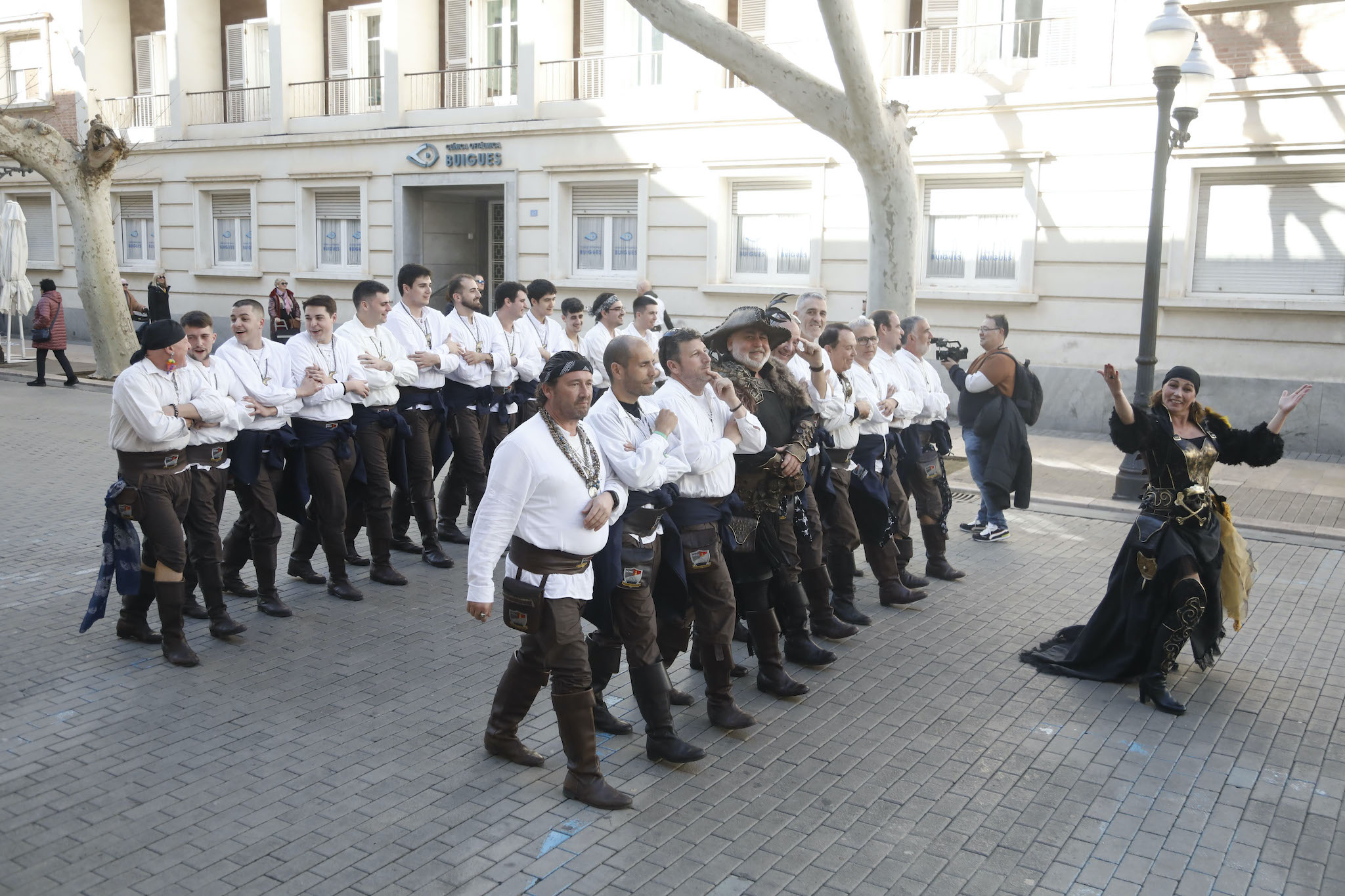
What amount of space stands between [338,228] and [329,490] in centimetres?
1736

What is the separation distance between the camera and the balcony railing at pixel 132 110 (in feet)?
87.6

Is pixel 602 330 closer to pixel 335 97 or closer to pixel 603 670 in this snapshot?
pixel 603 670

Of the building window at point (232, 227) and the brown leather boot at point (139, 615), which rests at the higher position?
the building window at point (232, 227)

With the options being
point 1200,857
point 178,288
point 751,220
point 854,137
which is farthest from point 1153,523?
point 178,288

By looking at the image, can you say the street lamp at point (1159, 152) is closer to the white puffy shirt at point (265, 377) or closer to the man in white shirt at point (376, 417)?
the man in white shirt at point (376, 417)

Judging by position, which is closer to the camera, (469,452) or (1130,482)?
(469,452)

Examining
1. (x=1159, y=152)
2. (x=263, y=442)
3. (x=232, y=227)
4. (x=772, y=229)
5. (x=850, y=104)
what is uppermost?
(x=850, y=104)

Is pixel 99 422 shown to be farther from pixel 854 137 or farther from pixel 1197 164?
pixel 1197 164

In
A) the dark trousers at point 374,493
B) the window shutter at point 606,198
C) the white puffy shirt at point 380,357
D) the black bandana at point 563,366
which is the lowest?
the dark trousers at point 374,493

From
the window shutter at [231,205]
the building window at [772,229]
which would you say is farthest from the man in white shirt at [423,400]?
the window shutter at [231,205]

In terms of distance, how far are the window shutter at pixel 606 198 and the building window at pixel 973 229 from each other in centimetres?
529

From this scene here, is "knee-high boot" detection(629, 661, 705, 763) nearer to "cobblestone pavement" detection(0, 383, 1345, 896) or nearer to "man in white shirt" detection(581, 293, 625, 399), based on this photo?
"cobblestone pavement" detection(0, 383, 1345, 896)

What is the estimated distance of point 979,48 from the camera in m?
16.9

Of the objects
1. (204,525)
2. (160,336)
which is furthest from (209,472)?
(160,336)
